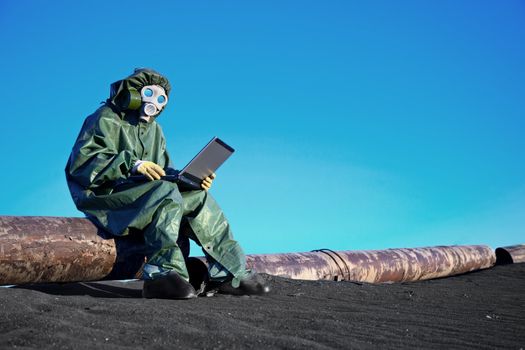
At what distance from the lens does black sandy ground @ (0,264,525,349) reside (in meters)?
2.85

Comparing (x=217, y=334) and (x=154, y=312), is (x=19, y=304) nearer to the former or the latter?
(x=154, y=312)

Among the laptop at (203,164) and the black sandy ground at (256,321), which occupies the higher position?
the laptop at (203,164)

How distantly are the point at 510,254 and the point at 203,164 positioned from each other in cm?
832

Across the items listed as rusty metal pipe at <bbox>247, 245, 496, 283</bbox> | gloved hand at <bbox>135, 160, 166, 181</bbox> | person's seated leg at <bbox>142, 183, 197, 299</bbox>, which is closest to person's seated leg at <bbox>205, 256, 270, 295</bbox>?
person's seated leg at <bbox>142, 183, 197, 299</bbox>

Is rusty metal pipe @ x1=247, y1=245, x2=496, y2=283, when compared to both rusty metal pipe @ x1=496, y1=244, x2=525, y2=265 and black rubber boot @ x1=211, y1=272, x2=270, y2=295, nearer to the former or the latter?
rusty metal pipe @ x1=496, y1=244, x2=525, y2=265

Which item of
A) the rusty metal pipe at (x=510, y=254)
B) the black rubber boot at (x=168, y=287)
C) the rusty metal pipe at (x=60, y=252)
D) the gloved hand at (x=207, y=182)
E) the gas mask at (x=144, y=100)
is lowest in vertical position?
the black rubber boot at (x=168, y=287)

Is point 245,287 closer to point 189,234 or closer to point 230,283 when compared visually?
point 230,283

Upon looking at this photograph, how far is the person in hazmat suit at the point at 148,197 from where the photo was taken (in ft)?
15.0

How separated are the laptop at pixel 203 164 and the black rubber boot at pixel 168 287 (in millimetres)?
842

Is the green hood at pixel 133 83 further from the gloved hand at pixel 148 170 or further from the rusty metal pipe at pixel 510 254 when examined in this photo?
the rusty metal pipe at pixel 510 254

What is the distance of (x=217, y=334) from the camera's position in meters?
3.01

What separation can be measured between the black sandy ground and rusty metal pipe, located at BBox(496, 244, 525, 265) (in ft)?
19.8

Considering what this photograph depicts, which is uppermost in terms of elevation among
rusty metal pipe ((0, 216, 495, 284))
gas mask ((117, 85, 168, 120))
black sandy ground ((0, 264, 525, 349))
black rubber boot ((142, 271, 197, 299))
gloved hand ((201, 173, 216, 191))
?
gas mask ((117, 85, 168, 120))

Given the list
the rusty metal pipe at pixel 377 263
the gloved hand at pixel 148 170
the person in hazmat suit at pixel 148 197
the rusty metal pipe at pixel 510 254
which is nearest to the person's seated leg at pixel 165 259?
the person in hazmat suit at pixel 148 197
